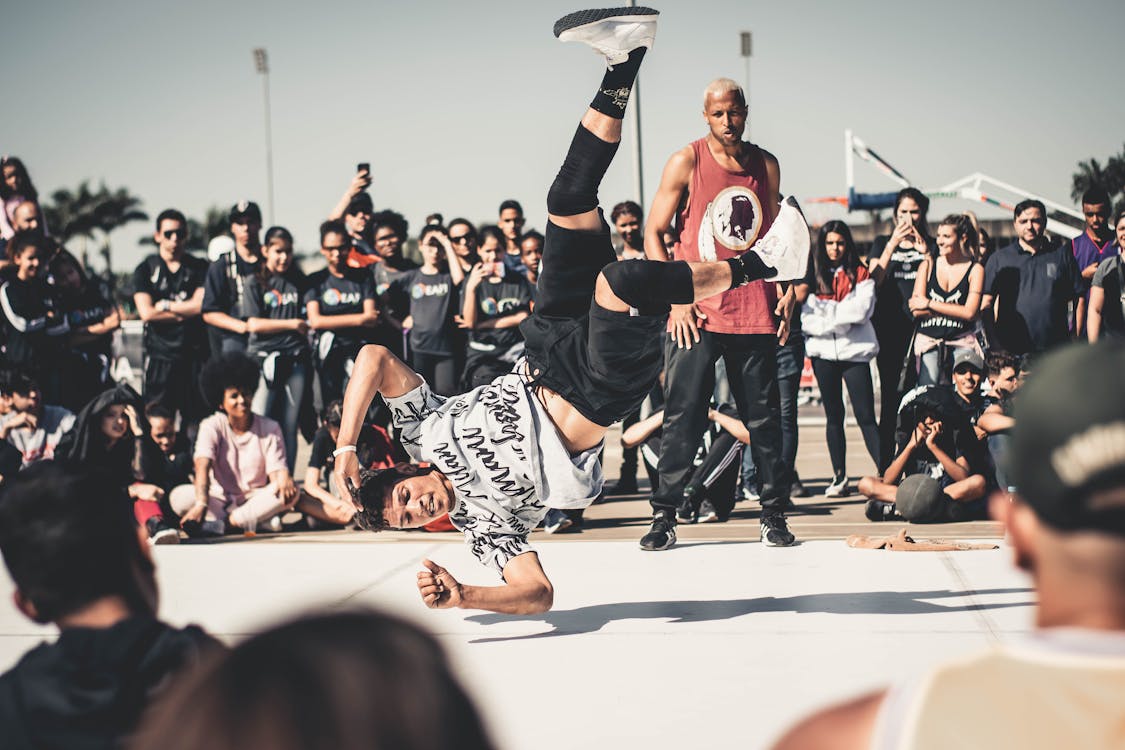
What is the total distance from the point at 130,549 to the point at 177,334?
A: 583 centimetres

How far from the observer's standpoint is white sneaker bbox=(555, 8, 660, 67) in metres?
3.79

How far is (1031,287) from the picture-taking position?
689cm

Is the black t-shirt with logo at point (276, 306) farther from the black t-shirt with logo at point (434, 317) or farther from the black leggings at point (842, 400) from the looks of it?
the black leggings at point (842, 400)

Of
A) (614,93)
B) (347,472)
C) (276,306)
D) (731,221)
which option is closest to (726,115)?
(731,221)

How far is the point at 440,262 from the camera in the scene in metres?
7.30

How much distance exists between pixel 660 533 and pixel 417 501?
1702 mm

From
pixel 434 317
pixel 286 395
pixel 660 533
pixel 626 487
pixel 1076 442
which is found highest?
pixel 1076 442

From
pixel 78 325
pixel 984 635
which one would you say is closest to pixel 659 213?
pixel 984 635

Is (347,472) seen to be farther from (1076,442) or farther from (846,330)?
(846,330)

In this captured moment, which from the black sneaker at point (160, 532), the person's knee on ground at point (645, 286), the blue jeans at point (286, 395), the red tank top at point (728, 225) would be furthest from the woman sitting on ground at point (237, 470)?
the person's knee on ground at point (645, 286)

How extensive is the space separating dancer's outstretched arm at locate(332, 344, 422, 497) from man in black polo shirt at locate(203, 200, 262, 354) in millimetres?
3306

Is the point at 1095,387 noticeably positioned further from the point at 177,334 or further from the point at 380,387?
the point at 177,334

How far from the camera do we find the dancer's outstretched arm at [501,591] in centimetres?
348

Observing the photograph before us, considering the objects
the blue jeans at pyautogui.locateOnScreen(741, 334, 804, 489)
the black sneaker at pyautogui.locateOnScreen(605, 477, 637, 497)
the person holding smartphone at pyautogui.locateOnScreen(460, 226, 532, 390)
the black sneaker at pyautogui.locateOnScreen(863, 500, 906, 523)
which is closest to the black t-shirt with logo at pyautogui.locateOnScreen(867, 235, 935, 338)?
the blue jeans at pyautogui.locateOnScreen(741, 334, 804, 489)
